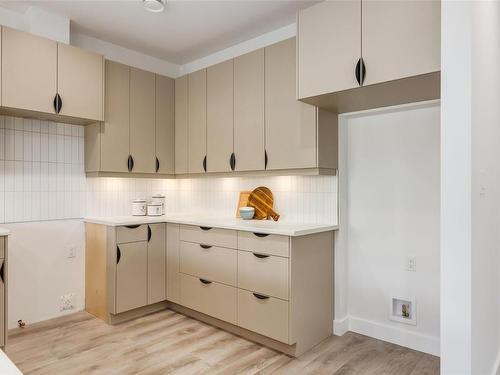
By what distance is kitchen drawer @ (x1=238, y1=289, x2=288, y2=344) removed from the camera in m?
2.51

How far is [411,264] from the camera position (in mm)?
2652

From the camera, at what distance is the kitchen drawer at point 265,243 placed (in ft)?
8.19

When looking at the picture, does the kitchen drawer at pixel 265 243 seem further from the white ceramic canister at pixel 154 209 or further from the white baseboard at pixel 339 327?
the white ceramic canister at pixel 154 209

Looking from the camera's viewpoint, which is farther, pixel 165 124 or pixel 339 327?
pixel 165 124

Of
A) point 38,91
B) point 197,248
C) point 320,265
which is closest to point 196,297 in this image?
point 197,248

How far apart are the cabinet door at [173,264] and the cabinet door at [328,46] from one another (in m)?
1.78

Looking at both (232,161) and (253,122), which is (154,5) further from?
(232,161)

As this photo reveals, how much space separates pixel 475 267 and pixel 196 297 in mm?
2232

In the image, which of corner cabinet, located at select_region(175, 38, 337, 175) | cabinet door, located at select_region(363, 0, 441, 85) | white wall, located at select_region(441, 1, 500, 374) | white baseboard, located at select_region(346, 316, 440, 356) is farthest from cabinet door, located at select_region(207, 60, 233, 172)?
white wall, located at select_region(441, 1, 500, 374)

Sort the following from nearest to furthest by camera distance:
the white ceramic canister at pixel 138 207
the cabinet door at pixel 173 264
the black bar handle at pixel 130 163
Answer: the cabinet door at pixel 173 264, the black bar handle at pixel 130 163, the white ceramic canister at pixel 138 207

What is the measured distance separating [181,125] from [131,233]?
4.14 feet

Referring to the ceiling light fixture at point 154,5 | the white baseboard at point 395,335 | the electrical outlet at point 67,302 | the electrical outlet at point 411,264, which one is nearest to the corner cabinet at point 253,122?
the ceiling light fixture at point 154,5

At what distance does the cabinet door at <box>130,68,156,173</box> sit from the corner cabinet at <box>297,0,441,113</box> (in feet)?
5.81

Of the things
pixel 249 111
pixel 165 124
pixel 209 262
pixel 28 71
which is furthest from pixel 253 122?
pixel 28 71
